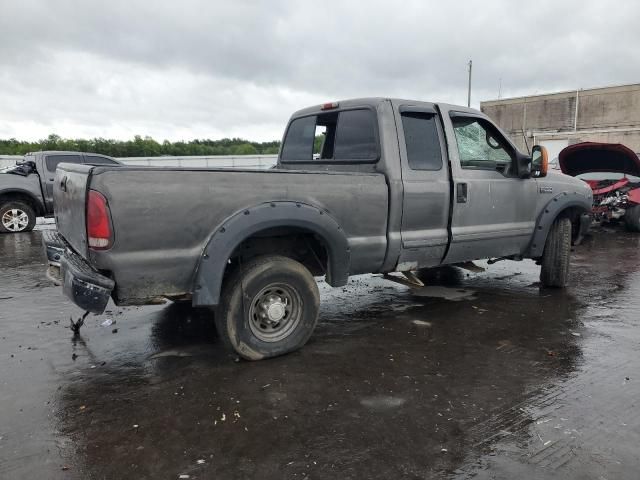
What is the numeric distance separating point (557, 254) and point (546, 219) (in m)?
0.56

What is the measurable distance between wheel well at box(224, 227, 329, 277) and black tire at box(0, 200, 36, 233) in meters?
8.95

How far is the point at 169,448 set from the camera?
2.65 meters

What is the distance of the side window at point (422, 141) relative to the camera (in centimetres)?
446

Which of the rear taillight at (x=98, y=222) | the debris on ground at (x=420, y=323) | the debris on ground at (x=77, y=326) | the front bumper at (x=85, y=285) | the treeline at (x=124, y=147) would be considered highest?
the treeline at (x=124, y=147)

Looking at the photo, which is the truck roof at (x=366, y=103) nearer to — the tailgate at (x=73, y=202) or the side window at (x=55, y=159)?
the tailgate at (x=73, y=202)

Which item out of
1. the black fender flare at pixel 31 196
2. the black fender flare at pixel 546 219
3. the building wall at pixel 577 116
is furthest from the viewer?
the building wall at pixel 577 116

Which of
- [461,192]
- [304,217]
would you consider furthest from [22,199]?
[461,192]

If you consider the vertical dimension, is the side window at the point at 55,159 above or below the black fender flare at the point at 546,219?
above

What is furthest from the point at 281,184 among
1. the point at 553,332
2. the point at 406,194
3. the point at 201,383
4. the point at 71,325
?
the point at 553,332

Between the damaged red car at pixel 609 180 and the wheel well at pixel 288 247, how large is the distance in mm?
8438

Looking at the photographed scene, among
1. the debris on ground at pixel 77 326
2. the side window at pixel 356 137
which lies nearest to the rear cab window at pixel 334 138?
the side window at pixel 356 137

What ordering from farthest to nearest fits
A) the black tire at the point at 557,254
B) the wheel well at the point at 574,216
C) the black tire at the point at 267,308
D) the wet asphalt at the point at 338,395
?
the wheel well at the point at 574,216, the black tire at the point at 557,254, the black tire at the point at 267,308, the wet asphalt at the point at 338,395

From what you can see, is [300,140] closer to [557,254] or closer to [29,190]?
[557,254]

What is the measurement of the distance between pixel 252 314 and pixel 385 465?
1.59 metres
